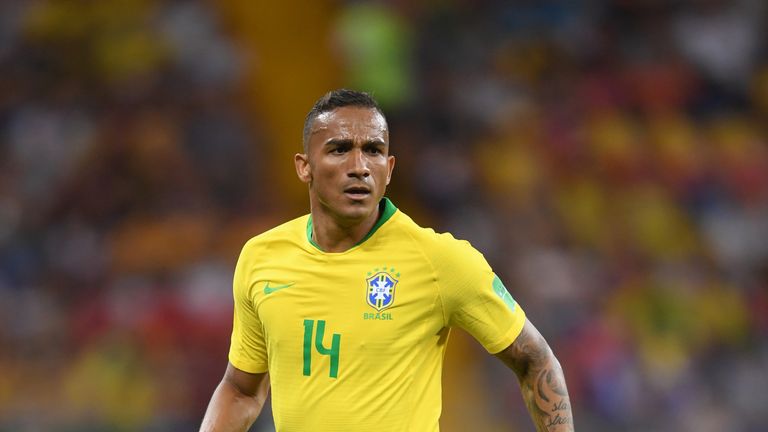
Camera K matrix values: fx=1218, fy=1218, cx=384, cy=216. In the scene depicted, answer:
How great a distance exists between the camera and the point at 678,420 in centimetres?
810

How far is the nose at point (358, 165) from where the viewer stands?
12.1ft

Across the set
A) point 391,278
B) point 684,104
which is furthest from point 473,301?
point 684,104

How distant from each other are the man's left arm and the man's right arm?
905 millimetres

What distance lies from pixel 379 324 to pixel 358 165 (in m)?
0.49

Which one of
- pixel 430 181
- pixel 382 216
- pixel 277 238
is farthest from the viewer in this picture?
pixel 430 181

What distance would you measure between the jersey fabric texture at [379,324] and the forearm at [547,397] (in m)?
0.13

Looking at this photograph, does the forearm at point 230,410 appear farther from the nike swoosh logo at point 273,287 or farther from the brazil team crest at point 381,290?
the brazil team crest at point 381,290

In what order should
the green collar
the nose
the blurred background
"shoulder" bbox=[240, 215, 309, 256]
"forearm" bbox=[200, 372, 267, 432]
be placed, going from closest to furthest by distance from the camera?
the nose → the green collar → "shoulder" bbox=[240, 215, 309, 256] → "forearm" bbox=[200, 372, 267, 432] → the blurred background

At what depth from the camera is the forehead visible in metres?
3.73

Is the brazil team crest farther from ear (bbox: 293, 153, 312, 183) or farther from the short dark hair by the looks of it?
the short dark hair

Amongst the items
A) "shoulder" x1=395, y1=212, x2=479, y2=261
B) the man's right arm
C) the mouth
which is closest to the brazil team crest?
"shoulder" x1=395, y1=212, x2=479, y2=261

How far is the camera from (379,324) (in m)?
3.72

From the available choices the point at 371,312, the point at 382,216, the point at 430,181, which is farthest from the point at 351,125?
the point at 430,181

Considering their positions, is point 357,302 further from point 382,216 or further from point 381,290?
point 382,216
